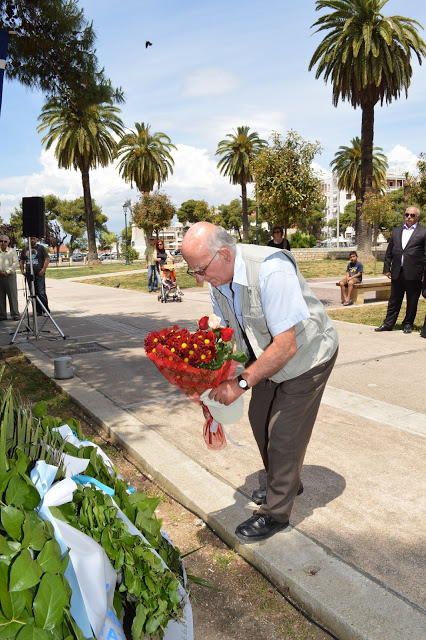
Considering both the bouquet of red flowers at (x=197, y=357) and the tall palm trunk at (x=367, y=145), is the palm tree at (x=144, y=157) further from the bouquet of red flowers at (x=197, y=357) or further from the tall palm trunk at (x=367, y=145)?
the bouquet of red flowers at (x=197, y=357)

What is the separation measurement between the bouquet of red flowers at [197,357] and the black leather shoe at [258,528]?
0.77 metres

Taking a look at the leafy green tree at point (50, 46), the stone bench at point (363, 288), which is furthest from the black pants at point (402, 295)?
the leafy green tree at point (50, 46)

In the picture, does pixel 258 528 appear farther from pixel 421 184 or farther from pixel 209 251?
pixel 421 184

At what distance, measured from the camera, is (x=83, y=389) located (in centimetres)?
622

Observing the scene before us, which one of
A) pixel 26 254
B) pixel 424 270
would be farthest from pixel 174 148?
pixel 424 270

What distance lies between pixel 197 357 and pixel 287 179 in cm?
1084

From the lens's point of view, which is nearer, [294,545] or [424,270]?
[294,545]

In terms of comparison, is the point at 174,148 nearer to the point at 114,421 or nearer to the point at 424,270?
the point at 424,270

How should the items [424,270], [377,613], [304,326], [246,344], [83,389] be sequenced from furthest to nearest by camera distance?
[424,270] < [83,389] < [246,344] < [304,326] < [377,613]

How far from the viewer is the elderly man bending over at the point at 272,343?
2.62m

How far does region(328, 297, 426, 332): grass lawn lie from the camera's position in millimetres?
10586

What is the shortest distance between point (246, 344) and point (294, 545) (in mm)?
1118

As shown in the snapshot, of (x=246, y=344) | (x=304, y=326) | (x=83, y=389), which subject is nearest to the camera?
(x=304, y=326)

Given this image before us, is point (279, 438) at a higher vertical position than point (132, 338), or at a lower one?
higher
